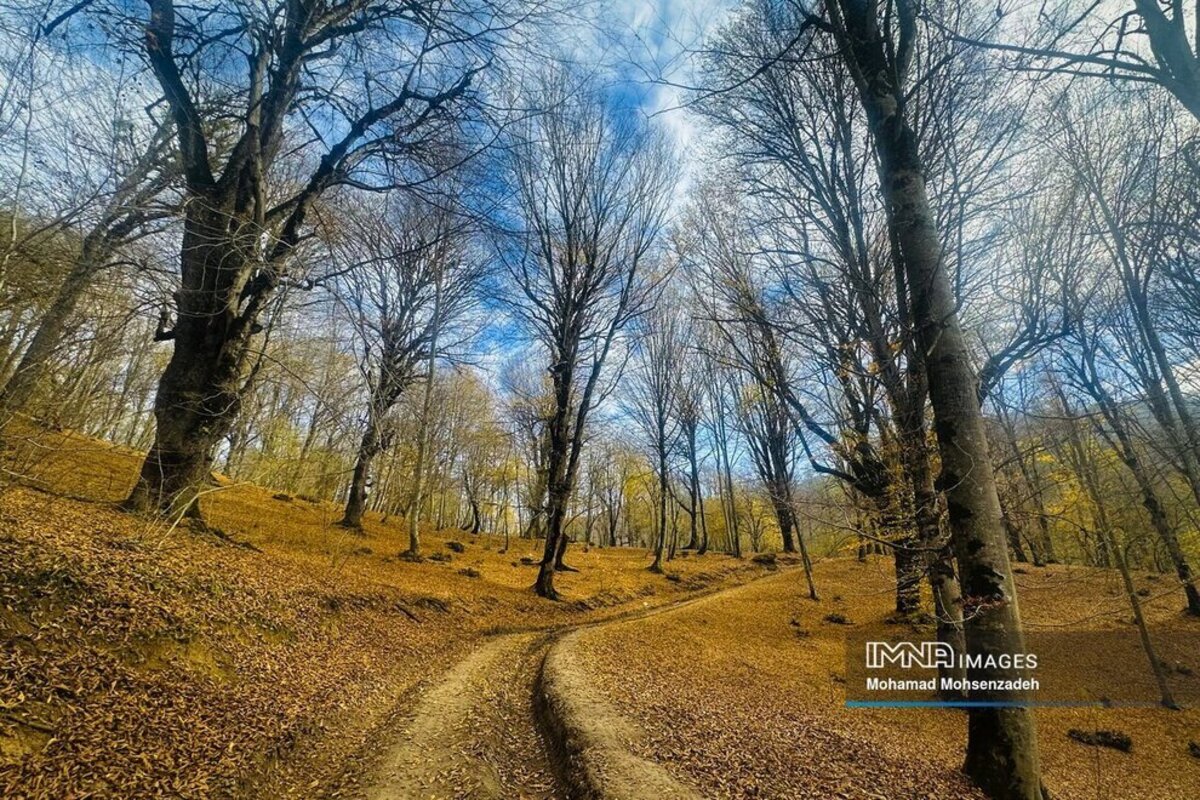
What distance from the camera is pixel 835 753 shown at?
446cm

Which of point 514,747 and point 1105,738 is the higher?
point 514,747

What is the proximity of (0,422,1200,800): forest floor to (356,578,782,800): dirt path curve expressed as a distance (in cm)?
3

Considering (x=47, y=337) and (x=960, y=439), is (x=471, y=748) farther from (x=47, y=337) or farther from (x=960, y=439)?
(x=47, y=337)

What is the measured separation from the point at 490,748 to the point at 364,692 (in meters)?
2.03

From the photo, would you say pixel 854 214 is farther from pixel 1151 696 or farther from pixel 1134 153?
pixel 1151 696

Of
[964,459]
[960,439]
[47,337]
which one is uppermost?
[47,337]

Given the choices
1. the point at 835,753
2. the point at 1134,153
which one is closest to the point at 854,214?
the point at 1134,153

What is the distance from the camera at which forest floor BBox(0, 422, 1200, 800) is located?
3.29 m

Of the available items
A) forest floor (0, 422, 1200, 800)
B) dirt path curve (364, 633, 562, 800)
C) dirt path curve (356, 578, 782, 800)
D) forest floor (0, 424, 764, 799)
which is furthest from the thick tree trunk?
forest floor (0, 424, 764, 799)

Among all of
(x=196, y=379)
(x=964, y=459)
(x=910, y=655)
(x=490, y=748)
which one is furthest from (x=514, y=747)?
(x=910, y=655)

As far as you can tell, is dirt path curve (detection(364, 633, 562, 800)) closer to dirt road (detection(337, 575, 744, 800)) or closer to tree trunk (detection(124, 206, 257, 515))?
dirt road (detection(337, 575, 744, 800))

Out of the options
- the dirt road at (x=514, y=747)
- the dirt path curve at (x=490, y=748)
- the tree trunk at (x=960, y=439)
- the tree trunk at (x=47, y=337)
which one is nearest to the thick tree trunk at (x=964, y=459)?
the tree trunk at (x=960, y=439)

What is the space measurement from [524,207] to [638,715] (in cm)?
1296

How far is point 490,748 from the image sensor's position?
4.50 meters
